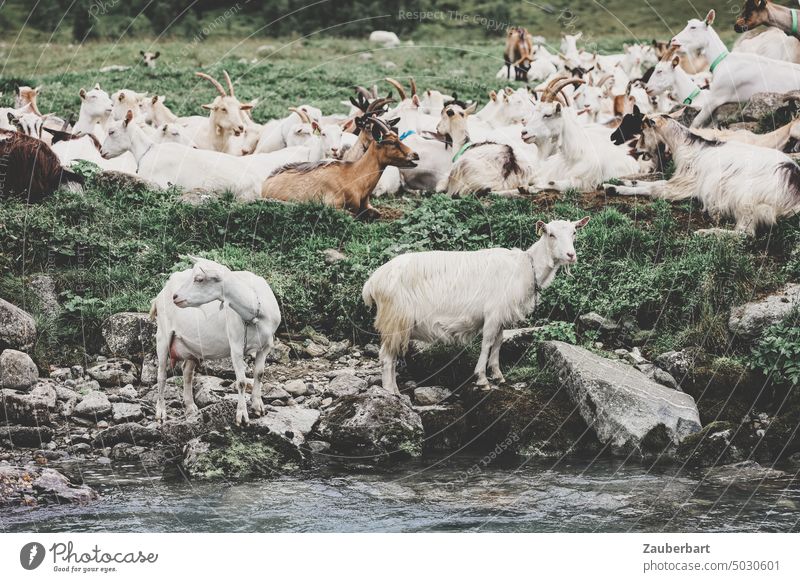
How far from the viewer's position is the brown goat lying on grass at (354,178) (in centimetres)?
1155

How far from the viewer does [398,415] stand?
26.6 ft

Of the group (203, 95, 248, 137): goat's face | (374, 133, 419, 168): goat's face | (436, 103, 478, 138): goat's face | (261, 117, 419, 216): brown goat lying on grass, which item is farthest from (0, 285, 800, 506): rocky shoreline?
(203, 95, 248, 137): goat's face

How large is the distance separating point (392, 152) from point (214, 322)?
13.2 ft

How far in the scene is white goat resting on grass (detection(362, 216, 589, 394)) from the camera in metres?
8.79

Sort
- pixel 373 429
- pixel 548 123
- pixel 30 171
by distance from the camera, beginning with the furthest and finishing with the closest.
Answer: pixel 548 123 < pixel 30 171 < pixel 373 429

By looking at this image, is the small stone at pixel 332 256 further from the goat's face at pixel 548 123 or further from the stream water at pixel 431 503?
the goat's face at pixel 548 123

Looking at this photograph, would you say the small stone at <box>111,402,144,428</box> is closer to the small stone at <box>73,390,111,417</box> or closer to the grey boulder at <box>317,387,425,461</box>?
the small stone at <box>73,390,111,417</box>

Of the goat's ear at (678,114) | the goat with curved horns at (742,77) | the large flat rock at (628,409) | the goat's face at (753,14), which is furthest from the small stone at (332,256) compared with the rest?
the goat's face at (753,14)

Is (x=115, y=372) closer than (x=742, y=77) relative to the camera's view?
Yes

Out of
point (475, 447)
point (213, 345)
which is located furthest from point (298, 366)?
point (475, 447)

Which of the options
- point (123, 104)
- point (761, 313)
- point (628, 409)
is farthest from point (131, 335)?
point (123, 104)

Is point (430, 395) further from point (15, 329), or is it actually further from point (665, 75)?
point (665, 75)

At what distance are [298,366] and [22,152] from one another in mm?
4266

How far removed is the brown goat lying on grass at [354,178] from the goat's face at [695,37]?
13.6ft
